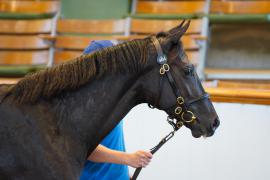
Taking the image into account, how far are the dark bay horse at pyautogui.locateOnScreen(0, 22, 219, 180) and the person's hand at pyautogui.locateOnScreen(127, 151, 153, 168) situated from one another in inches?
7.6

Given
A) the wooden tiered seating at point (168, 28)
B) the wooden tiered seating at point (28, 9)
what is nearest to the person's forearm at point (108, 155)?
the wooden tiered seating at point (168, 28)

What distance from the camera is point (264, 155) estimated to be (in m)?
2.53

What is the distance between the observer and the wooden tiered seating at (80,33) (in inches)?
190

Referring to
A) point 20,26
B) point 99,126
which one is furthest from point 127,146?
point 20,26

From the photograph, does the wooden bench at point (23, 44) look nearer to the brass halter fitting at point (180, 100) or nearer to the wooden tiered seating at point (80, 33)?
the wooden tiered seating at point (80, 33)

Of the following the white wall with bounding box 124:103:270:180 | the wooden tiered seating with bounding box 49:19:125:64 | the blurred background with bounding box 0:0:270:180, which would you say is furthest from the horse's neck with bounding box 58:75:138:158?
the wooden tiered seating with bounding box 49:19:125:64

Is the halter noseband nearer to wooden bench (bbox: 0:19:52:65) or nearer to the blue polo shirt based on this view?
the blue polo shirt

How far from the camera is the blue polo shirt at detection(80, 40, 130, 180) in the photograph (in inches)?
81.7

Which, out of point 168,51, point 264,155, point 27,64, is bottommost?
point 27,64

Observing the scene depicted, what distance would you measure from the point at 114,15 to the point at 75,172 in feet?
13.4

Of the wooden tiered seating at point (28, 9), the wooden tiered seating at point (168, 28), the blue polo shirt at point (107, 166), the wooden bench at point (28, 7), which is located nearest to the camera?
the blue polo shirt at point (107, 166)

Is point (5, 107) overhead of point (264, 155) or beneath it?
A: overhead

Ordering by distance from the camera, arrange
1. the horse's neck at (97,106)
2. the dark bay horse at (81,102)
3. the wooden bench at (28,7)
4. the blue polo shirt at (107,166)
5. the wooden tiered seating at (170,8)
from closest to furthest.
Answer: the dark bay horse at (81,102) < the horse's neck at (97,106) < the blue polo shirt at (107,166) < the wooden tiered seating at (170,8) < the wooden bench at (28,7)

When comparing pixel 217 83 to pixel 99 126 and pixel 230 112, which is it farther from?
pixel 99 126
